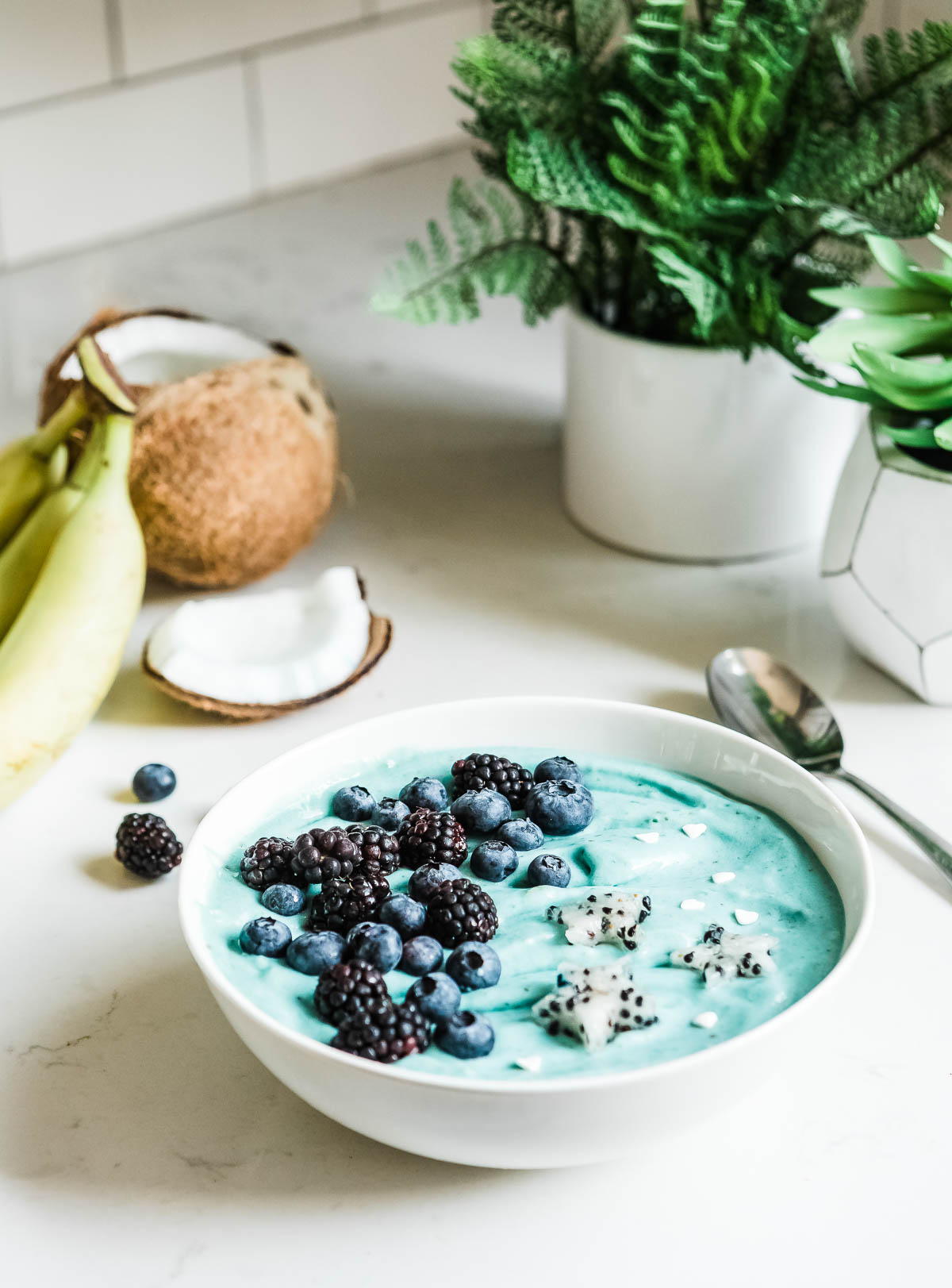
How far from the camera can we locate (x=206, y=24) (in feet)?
5.17

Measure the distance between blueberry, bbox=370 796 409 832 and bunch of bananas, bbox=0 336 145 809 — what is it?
0.76ft

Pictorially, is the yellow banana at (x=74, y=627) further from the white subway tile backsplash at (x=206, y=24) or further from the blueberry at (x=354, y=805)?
the white subway tile backsplash at (x=206, y=24)

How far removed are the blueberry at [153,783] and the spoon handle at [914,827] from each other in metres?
0.40

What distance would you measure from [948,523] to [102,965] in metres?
0.55

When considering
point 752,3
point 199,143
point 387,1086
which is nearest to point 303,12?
point 199,143

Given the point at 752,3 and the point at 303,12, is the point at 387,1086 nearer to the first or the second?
the point at 752,3

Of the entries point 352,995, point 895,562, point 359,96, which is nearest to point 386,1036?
point 352,995

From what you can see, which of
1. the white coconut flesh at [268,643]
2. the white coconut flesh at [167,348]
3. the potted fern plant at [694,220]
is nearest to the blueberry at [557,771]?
the white coconut flesh at [268,643]

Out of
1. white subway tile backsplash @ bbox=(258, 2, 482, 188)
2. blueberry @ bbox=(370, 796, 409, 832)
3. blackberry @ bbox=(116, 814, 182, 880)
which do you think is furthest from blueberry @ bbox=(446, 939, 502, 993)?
white subway tile backsplash @ bbox=(258, 2, 482, 188)

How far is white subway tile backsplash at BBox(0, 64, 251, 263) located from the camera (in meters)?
1.53

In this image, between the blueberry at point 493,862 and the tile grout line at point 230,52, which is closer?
the blueberry at point 493,862

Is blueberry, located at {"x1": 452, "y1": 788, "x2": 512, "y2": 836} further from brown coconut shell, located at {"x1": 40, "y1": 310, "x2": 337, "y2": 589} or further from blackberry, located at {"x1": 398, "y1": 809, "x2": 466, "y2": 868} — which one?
brown coconut shell, located at {"x1": 40, "y1": 310, "x2": 337, "y2": 589}

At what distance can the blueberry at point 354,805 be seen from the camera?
74 cm

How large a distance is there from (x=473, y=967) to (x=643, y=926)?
0.09 meters
